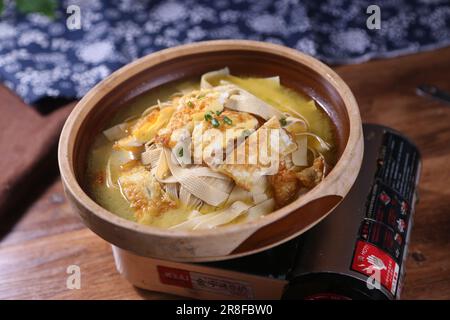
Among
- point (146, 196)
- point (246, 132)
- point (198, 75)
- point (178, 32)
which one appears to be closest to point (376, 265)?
point (246, 132)

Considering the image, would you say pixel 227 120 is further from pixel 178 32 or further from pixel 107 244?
pixel 178 32

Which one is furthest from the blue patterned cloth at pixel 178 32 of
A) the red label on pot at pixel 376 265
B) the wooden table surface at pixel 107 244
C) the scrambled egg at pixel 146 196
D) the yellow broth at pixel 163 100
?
the red label on pot at pixel 376 265

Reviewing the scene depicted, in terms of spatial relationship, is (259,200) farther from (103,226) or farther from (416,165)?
(416,165)

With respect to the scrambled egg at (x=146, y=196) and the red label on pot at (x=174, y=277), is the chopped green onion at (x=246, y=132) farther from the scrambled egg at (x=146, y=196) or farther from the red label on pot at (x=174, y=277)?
the red label on pot at (x=174, y=277)

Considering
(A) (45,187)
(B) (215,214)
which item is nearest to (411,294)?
(B) (215,214)

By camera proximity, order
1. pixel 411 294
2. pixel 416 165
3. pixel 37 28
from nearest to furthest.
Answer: pixel 411 294 → pixel 416 165 → pixel 37 28
